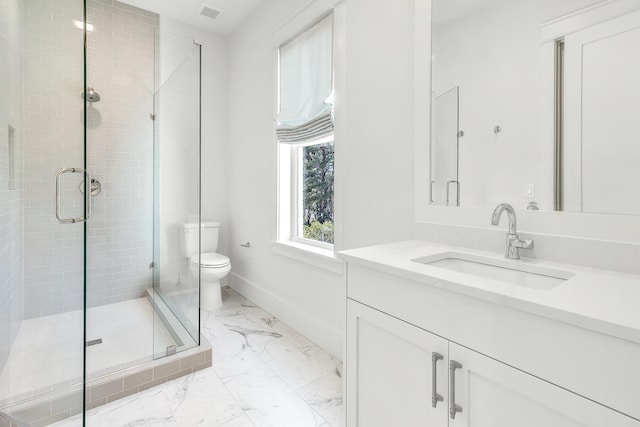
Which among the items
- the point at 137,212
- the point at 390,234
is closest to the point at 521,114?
the point at 390,234

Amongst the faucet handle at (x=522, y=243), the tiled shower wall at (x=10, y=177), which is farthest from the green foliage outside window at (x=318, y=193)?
the tiled shower wall at (x=10, y=177)

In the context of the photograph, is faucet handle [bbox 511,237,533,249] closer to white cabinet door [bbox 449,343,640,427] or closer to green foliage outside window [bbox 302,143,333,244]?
white cabinet door [bbox 449,343,640,427]

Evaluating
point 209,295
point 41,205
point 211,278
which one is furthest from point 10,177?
point 209,295

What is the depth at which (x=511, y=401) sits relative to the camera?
729mm

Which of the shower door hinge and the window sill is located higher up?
the window sill

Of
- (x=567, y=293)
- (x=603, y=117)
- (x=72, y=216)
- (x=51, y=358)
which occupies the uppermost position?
(x=603, y=117)

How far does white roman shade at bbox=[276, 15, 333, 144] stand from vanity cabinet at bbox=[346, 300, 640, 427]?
137cm

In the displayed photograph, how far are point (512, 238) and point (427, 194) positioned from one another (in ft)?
1.43

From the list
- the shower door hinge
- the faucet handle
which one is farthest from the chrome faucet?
the shower door hinge

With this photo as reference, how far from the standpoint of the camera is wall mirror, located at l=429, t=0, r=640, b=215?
96cm

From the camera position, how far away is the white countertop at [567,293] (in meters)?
0.60

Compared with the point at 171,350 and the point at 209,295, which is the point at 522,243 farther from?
the point at 209,295

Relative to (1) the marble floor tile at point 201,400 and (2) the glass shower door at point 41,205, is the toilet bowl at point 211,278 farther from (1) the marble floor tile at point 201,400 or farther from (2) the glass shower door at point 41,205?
(2) the glass shower door at point 41,205

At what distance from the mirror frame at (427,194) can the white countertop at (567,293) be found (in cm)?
14
